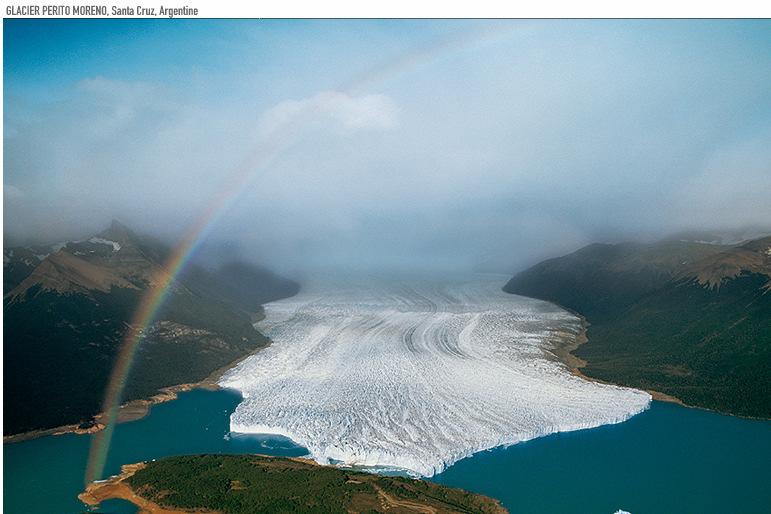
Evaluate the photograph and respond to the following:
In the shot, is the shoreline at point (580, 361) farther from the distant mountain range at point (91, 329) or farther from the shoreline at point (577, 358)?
the distant mountain range at point (91, 329)

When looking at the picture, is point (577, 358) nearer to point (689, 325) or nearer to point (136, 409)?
point (689, 325)

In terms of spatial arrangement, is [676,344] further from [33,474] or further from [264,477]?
[33,474]

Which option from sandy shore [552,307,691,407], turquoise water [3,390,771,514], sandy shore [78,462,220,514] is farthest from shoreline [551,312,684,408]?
sandy shore [78,462,220,514]

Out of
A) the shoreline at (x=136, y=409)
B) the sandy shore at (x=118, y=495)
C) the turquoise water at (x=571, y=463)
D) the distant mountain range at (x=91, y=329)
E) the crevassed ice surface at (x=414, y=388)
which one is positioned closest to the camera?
the sandy shore at (x=118, y=495)

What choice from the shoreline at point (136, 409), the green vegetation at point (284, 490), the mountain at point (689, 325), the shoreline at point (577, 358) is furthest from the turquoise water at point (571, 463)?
the mountain at point (689, 325)

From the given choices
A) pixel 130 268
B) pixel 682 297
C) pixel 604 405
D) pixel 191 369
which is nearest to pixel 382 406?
pixel 604 405

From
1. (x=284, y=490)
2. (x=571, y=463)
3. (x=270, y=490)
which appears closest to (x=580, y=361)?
(x=571, y=463)

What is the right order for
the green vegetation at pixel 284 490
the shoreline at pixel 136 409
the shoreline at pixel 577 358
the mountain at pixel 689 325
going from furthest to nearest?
the shoreline at pixel 577 358 → the mountain at pixel 689 325 → the shoreline at pixel 136 409 → the green vegetation at pixel 284 490
